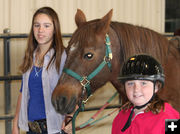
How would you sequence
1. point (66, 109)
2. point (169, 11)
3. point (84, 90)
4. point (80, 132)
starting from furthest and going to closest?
point (169, 11) → point (80, 132) → point (84, 90) → point (66, 109)

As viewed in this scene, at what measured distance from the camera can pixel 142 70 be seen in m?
1.23

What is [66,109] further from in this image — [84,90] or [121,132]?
[121,132]

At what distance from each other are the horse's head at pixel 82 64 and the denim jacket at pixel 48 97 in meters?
0.07

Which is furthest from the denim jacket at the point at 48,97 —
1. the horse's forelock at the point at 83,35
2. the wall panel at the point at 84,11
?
the wall panel at the point at 84,11

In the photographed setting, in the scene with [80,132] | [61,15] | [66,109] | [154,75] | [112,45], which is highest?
[61,15]

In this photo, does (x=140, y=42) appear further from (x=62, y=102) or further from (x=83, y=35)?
(x=62, y=102)

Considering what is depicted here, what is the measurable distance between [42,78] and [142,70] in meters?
0.75

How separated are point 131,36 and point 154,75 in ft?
2.48

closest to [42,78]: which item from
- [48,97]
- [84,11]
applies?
[48,97]

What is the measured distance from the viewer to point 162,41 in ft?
6.51

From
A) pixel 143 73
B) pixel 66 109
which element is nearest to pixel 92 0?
pixel 66 109

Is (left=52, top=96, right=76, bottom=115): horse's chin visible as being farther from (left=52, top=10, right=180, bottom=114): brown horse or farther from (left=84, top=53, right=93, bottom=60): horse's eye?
(left=84, top=53, right=93, bottom=60): horse's eye

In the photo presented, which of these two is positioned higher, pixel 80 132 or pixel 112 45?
pixel 112 45

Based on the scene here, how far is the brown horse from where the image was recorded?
1.76 meters
